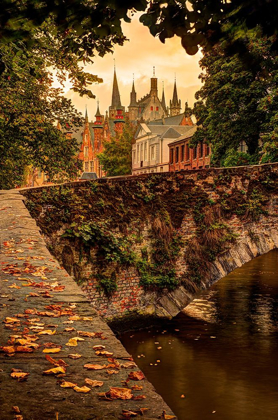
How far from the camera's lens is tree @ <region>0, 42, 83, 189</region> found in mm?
13367

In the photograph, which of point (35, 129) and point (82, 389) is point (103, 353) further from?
point (35, 129)

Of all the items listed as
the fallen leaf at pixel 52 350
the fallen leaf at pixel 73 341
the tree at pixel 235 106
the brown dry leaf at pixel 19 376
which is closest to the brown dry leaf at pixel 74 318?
the fallen leaf at pixel 73 341

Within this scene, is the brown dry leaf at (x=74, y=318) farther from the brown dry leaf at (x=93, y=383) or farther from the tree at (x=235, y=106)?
the tree at (x=235, y=106)

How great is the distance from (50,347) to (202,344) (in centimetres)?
891

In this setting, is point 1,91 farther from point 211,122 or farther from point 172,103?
point 172,103

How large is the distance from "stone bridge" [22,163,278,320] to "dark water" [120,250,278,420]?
851mm

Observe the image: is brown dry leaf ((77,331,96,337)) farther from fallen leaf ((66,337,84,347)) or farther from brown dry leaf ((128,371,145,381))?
brown dry leaf ((128,371,145,381))

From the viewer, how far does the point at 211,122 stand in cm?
2345

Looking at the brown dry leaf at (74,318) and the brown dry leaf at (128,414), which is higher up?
the brown dry leaf at (74,318)

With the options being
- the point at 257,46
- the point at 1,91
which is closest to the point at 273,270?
the point at 257,46

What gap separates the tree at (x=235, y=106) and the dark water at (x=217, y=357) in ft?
24.8

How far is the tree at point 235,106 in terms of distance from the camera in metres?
20.2

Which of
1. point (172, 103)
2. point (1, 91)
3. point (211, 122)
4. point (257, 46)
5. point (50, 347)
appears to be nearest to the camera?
point (50, 347)

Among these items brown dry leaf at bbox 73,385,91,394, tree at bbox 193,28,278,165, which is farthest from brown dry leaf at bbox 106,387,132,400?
tree at bbox 193,28,278,165
